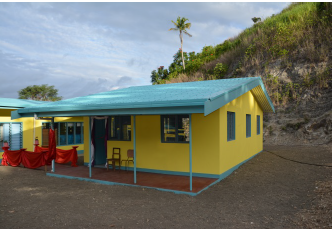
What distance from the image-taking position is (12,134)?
1288 centimetres

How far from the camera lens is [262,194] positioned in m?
6.78

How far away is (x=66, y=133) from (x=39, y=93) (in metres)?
35.9

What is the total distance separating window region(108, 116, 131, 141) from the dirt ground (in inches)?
90.7

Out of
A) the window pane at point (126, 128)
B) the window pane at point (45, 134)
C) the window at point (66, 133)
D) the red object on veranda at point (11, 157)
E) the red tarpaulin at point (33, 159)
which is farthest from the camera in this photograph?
the window at point (66, 133)

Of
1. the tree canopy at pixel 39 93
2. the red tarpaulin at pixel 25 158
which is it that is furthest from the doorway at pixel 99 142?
the tree canopy at pixel 39 93

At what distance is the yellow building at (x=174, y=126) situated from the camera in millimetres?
7034

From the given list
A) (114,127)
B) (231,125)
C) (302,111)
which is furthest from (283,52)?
(114,127)

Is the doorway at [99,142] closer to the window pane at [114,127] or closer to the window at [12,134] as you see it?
the window pane at [114,127]

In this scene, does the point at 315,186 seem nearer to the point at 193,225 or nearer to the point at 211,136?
the point at 211,136

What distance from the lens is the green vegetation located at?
62.8ft

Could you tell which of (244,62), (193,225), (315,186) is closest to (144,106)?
(193,225)

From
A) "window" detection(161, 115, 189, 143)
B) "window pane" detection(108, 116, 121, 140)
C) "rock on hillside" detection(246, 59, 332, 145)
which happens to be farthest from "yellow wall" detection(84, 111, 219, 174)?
"rock on hillside" detection(246, 59, 332, 145)

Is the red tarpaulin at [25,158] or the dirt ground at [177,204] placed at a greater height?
the red tarpaulin at [25,158]

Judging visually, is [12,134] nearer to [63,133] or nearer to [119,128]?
[63,133]
